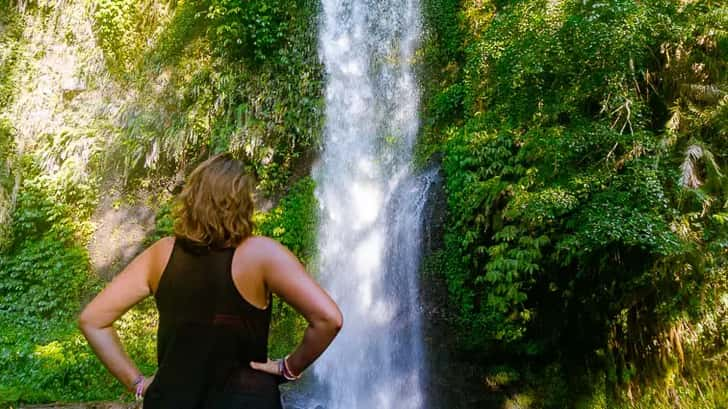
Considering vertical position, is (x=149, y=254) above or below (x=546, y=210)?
above

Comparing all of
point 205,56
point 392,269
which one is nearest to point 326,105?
point 205,56

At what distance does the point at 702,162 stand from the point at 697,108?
0.57 m

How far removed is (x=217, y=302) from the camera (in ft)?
4.57

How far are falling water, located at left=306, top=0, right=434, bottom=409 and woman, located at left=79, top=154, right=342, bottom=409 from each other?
211 inches

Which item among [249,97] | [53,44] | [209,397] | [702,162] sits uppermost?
[53,44]

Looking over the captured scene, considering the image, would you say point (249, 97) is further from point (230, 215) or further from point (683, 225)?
point (230, 215)

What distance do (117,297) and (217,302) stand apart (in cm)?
31

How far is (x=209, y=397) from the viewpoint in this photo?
1.40 meters

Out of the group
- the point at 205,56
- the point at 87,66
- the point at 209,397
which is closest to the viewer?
the point at 209,397

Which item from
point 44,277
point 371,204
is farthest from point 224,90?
point 44,277

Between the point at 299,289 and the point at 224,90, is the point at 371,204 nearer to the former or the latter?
the point at 224,90

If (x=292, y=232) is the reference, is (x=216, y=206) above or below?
above

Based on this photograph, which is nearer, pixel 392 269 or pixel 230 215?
pixel 230 215

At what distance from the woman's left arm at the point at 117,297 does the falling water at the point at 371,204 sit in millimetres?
5398
